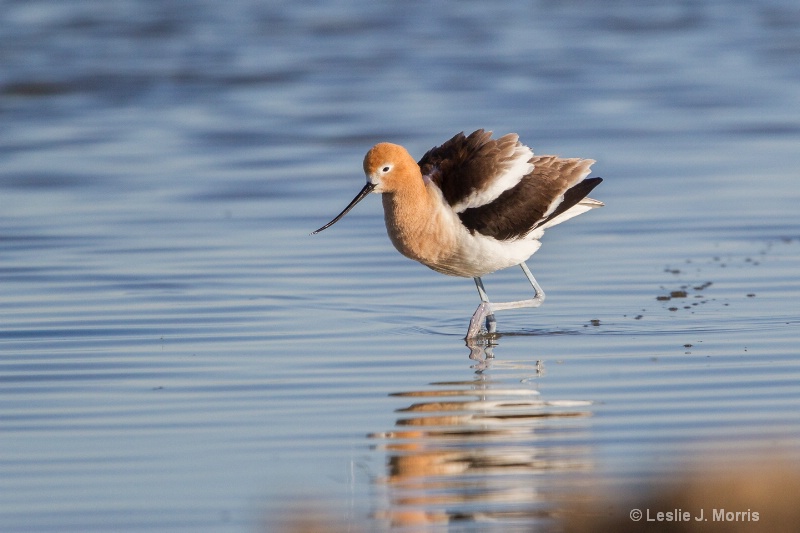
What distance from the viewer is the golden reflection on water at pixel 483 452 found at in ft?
17.5

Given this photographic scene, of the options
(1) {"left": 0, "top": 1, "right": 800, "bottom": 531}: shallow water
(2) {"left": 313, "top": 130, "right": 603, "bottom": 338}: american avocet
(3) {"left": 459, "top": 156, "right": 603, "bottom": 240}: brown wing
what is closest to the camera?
(1) {"left": 0, "top": 1, "right": 800, "bottom": 531}: shallow water

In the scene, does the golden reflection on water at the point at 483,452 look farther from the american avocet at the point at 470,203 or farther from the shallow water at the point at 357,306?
the american avocet at the point at 470,203

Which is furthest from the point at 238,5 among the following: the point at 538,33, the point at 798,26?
the point at 798,26

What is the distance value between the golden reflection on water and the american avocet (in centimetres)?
106

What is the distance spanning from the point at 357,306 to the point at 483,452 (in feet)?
9.70

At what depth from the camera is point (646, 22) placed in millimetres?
25172

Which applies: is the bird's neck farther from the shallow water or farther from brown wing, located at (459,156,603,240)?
the shallow water

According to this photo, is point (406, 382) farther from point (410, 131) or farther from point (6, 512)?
point (410, 131)

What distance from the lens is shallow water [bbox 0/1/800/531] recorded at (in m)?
5.81

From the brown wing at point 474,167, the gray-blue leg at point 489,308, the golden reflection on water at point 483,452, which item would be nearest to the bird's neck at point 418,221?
the brown wing at point 474,167

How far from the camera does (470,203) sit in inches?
325

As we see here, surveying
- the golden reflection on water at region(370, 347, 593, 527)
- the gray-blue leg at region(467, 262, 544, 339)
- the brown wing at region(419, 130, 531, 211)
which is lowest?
the golden reflection on water at region(370, 347, 593, 527)

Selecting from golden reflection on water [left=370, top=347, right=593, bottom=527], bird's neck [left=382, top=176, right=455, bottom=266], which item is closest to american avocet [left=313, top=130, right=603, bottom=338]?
bird's neck [left=382, top=176, right=455, bottom=266]

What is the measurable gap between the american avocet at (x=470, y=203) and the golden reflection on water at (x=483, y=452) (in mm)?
1058
